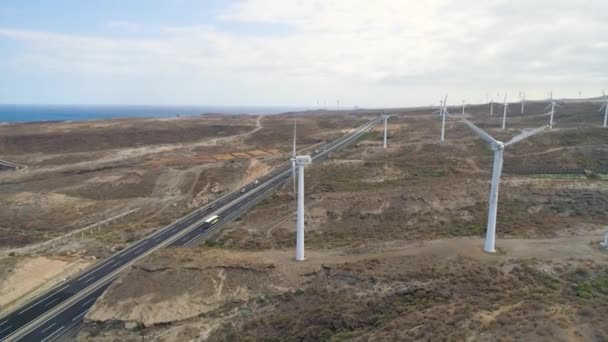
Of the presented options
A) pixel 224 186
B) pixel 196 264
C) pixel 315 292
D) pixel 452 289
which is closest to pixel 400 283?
pixel 452 289

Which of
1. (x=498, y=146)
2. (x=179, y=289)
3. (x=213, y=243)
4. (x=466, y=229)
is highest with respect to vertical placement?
(x=498, y=146)

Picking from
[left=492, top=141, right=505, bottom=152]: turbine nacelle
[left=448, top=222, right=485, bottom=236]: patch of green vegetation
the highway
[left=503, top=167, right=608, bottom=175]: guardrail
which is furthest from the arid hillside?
[left=503, top=167, right=608, bottom=175]: guardrail

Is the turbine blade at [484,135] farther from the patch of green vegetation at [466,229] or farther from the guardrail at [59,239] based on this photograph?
the guardrail at [59,239]

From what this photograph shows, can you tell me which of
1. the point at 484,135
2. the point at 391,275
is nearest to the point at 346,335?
the point at 391,275

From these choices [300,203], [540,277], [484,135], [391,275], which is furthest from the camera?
[484,135]

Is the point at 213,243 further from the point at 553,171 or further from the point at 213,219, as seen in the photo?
the point at 553,171

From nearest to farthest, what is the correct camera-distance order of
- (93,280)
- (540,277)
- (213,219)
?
(540,277)
(93,280)
(213,219)
